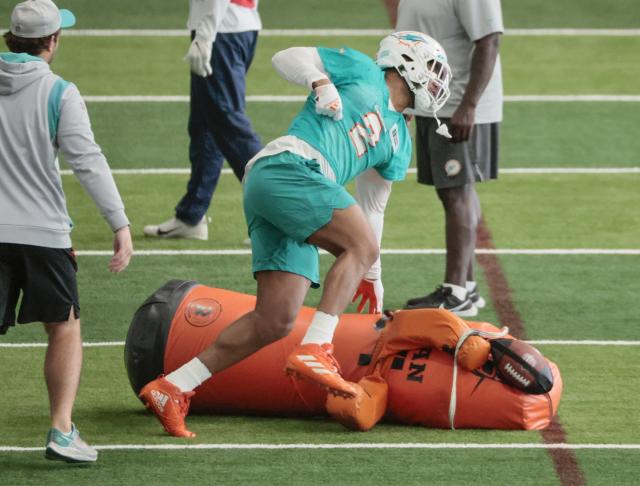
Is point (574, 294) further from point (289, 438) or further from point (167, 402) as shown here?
point (167, 402)

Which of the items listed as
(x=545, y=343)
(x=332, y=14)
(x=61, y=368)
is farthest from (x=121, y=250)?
(x=332, y=14)

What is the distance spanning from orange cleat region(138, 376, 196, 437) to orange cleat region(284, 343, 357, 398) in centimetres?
66

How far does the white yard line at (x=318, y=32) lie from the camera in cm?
1447

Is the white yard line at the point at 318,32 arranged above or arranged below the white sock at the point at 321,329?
below

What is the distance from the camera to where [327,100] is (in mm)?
5809

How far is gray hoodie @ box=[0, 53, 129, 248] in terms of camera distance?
5520 millimetres

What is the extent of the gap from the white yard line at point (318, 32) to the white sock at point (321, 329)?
889 cm

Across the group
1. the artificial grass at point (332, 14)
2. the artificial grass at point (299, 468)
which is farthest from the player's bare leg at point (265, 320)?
the artificial grass at point (332, 14)

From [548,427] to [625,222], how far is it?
368 centimetres

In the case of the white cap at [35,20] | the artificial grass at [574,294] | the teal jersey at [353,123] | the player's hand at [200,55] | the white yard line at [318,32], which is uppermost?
the white cap at [35,20]

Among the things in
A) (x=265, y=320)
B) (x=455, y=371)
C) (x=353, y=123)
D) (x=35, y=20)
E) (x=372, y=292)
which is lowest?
(x=455, y=371)

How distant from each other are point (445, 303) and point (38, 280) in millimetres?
2957

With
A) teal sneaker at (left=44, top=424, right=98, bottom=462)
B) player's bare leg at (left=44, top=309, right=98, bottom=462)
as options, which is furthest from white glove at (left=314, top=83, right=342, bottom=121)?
teal sneaker at (left=44, top=424, right=98, bottom=462)

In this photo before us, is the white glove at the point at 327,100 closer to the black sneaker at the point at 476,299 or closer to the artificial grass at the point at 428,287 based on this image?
the artificial grass at the point at 428,287
